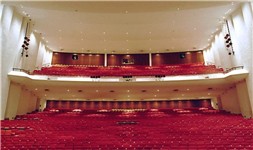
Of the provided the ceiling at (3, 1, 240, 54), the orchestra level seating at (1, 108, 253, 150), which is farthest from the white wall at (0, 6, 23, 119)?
the orchestra level seating at (1, 108, 253, 150)

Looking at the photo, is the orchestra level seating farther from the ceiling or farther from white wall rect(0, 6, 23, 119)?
the ceiling

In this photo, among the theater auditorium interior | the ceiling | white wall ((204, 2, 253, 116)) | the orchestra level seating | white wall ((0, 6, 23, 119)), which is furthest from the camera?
the ceiling

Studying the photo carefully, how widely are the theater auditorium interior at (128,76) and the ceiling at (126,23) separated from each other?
1.5 inches

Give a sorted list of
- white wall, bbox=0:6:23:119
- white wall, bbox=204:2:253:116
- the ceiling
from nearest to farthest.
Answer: white wall, bbox=0:6:23:119 → white wall, bbox=204:2:253:116 → the ceiling

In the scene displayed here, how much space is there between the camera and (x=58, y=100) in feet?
36.3

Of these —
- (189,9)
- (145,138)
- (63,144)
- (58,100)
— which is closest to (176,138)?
(145,138)

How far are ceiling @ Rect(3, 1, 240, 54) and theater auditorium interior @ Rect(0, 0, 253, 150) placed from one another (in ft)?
0.12

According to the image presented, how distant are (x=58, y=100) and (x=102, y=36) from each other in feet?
15.0

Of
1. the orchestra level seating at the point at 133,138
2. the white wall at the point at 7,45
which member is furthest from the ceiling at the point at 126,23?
the orchestra level seating at the point at 133,138

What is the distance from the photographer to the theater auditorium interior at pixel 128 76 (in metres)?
4.21

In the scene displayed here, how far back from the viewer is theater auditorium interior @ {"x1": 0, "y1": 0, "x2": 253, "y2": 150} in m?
4.21

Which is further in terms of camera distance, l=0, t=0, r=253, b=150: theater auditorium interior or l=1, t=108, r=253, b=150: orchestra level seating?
l=0, t=0, r=253, b=150: theater auditorium interior

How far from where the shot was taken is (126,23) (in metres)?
7.78

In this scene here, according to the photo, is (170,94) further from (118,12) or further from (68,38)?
(68,38)
